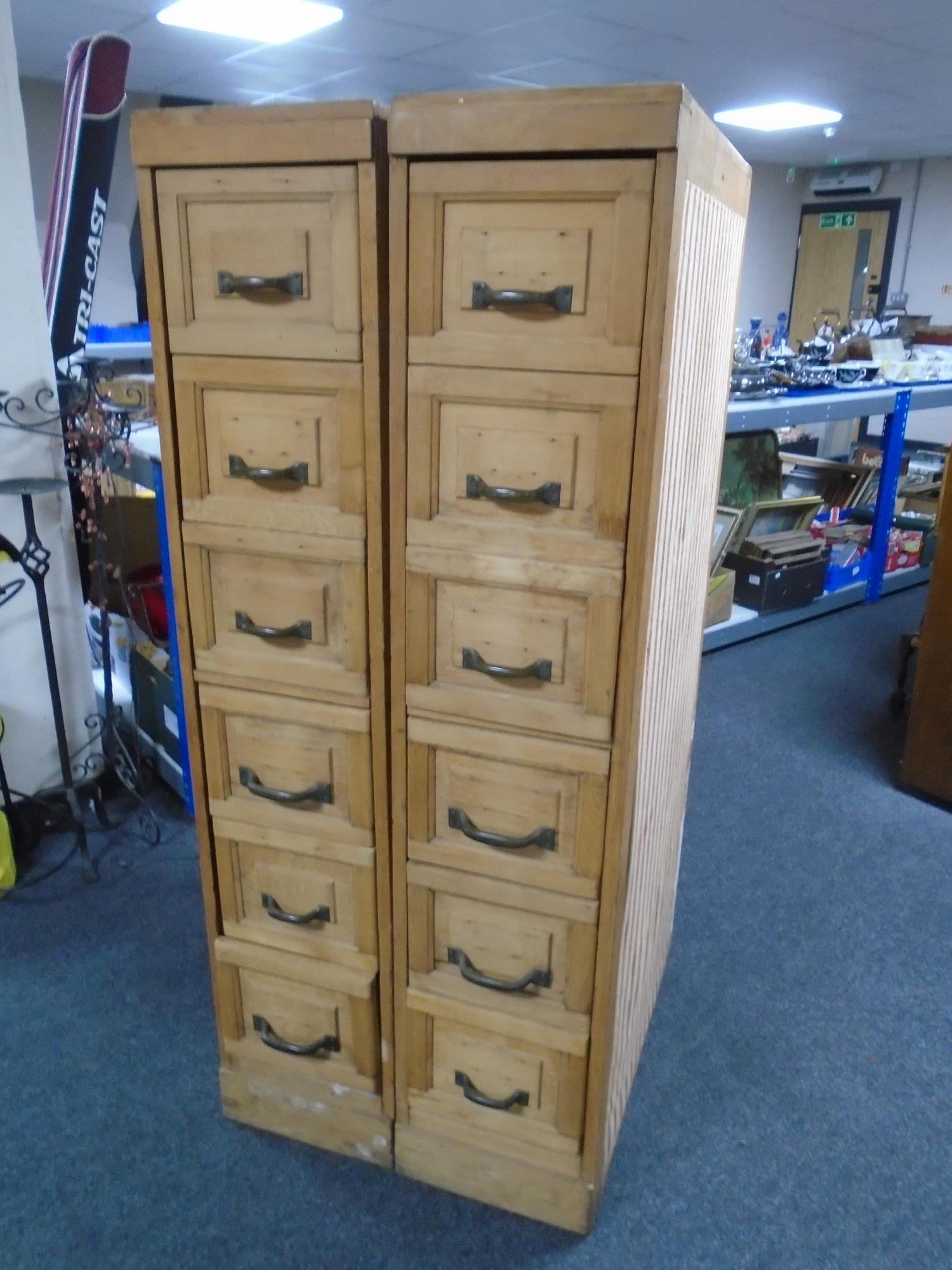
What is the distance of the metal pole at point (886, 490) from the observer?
4027 mm

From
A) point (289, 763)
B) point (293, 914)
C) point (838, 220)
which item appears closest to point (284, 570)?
point (289, 763)

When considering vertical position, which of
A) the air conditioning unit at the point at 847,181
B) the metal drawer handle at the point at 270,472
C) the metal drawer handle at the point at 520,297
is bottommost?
the metal drawer handle at the point at 270,472

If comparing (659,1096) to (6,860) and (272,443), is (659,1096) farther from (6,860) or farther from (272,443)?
(6,860)

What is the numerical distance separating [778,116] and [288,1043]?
6958 mm

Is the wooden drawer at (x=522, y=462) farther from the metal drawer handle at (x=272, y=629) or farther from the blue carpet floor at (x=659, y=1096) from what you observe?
the blue carpet floor at (x=659, y=1096)

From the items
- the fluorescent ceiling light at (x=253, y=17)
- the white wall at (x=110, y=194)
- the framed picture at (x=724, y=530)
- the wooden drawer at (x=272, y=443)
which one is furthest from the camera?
the white wall at (x=110, y=194)

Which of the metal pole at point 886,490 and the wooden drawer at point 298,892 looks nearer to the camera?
the wooden drawer at point 298,892

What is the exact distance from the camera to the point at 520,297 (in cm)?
98

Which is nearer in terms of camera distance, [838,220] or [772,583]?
[772,583]

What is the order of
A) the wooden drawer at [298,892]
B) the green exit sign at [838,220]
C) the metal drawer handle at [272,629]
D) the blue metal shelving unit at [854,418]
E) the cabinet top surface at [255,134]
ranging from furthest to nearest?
the green exit sign at [838,220], the blue metal shelving unit at [854,418], the wooden drawer at [298,892], the metal drawer handle at [272,629], the cabinet top surface at [255,134]

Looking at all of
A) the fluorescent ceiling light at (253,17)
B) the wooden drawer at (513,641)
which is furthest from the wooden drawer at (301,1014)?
the fluorescent ceiling light at (253,17)

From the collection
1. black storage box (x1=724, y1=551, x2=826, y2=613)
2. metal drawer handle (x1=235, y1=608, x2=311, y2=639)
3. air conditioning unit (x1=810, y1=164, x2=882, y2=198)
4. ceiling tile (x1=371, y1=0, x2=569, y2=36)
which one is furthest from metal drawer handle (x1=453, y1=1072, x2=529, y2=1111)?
air conditioning unit (x1=810, y1=164, x2=882, y2=198)

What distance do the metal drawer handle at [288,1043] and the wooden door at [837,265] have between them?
320 inches

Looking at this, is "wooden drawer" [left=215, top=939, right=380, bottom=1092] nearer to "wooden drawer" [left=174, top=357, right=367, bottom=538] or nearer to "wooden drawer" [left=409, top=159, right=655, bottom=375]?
"wooden drawer" [left=174, top=357, right=367, bottom=538]
